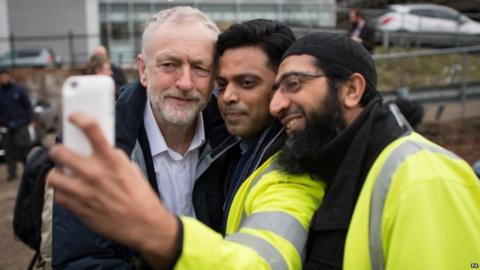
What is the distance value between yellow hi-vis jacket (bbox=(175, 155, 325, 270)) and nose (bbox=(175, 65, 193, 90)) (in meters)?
0.50

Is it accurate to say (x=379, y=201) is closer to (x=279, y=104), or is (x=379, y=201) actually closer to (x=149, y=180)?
(x=279, y=104)

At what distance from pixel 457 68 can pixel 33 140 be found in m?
8.48

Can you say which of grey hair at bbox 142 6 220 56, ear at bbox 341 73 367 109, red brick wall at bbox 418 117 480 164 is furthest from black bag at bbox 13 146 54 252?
red brick wall at bbox 418 117 480 164

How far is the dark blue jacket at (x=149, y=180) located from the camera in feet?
6.27

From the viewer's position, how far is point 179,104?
7.57ft

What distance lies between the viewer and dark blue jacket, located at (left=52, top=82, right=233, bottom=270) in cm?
191

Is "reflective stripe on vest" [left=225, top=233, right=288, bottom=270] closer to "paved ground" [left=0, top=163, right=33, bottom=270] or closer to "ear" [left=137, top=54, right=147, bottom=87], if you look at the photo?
"ear" [left=137, top=54, right=147, bottom=87]

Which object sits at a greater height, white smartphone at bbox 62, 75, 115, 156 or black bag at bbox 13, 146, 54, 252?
white smartphone at bbox 62, 75, 115, 156

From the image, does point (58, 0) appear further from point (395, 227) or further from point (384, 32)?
point (395, 227)

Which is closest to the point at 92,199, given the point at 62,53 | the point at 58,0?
the point at 62,53

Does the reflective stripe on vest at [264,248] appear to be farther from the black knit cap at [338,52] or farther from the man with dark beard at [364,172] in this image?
the black knit cap at [338,52]

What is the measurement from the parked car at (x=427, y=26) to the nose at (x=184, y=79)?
15816mm

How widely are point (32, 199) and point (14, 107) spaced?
613cm

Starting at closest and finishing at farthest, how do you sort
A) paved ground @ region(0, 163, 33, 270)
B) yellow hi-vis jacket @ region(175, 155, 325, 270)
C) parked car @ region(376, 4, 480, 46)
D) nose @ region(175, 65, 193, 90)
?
yellow hi-vis jacket @ region(175, 155, 325, 270)
nose @ region(175, 65, 193, 90)
paved ground @ region(0, 163, 33, 270)
parked car @ region(376, 4, 480, 46)
